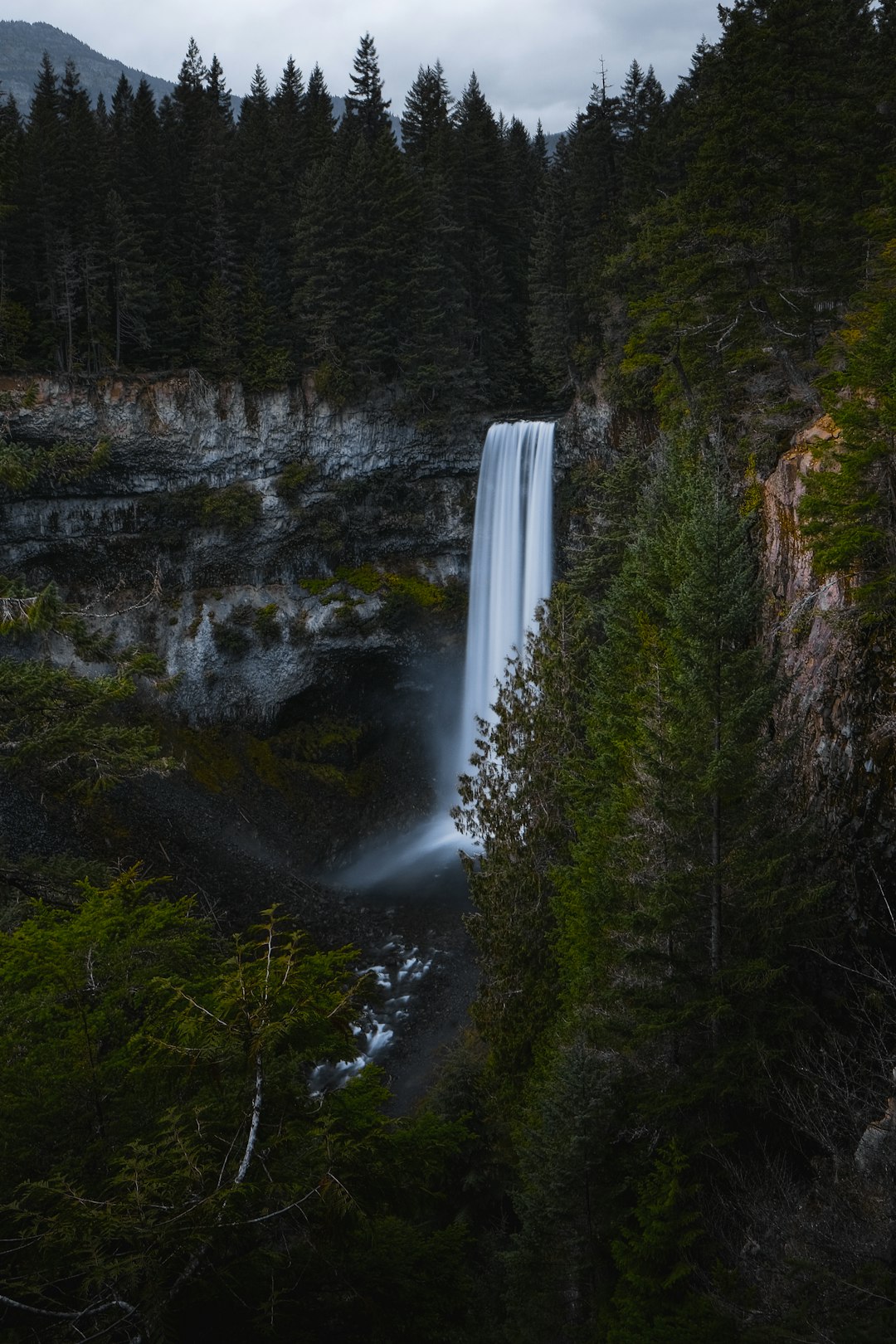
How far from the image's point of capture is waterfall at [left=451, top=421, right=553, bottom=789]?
33438 mm

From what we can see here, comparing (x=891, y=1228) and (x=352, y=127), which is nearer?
(x=891, y=1228)

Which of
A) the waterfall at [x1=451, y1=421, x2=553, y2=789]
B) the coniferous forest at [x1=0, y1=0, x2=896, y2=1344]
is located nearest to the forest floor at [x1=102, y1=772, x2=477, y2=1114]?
the coniferous forest at [x1=0, y1=0, x2=896, y2=1344]

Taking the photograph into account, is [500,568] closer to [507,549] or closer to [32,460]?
[507,549]

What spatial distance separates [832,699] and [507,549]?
73.2ft

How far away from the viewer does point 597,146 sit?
3519 centimetres

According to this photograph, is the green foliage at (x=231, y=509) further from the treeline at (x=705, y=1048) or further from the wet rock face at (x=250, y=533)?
the treeline at (x=705, y=1048)

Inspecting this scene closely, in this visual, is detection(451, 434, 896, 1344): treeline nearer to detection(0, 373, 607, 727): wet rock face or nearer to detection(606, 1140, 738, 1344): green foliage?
detection(606, 1140, 738, 1344): green foliage

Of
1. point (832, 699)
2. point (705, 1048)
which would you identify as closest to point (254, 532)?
point (832, 699)

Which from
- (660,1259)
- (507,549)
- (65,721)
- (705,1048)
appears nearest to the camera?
(660,1259)

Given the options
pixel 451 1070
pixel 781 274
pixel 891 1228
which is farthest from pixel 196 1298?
pixel 781 274

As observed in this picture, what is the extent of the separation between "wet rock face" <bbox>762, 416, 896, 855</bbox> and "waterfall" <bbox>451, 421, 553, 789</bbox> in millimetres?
17751

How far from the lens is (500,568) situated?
34.5m

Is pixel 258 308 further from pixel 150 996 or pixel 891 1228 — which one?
pixel 891 1228

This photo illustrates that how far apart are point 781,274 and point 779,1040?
18678 millimetres
